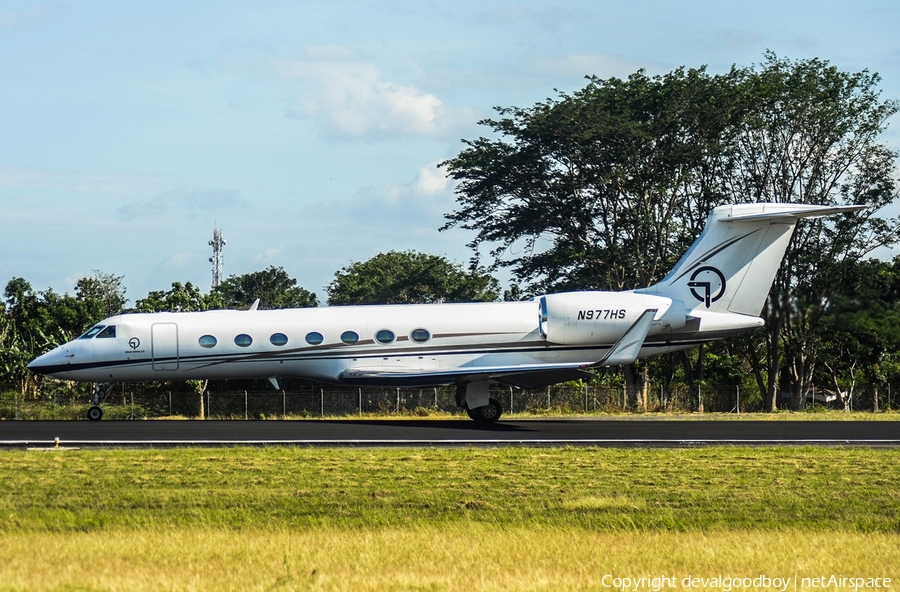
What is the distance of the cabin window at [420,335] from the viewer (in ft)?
86.1

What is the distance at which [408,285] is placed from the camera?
253 ft

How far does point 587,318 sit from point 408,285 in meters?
51.2

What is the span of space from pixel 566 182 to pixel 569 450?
29012 millimetres

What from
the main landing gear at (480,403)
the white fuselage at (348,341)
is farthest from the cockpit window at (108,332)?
the main landing gear at (480,403)

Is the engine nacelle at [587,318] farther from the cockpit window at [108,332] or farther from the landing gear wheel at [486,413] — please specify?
the cockpit window at [108,332]

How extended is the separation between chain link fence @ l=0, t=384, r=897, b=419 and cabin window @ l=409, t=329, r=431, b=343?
24.9 ft

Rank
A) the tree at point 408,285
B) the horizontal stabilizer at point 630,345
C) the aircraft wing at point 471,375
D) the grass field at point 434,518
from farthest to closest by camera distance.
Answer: the tree at point 408,285, the horizontal stabilizer at point 630,345, the aircraft wing at point 471,375, the grass field at point 434,518

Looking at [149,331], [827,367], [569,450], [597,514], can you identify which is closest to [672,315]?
[569,450]

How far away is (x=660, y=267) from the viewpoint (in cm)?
4422

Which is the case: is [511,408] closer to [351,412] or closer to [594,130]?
[351,412]

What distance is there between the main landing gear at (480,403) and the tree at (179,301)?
22035mm

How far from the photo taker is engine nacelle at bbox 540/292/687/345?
2639 centimetres

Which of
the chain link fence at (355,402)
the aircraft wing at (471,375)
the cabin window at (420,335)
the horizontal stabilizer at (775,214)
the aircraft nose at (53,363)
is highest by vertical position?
the horizontal stabilizer at (775,214)

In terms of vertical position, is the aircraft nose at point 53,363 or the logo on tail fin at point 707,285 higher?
the logo on tail fin at point 707,285
